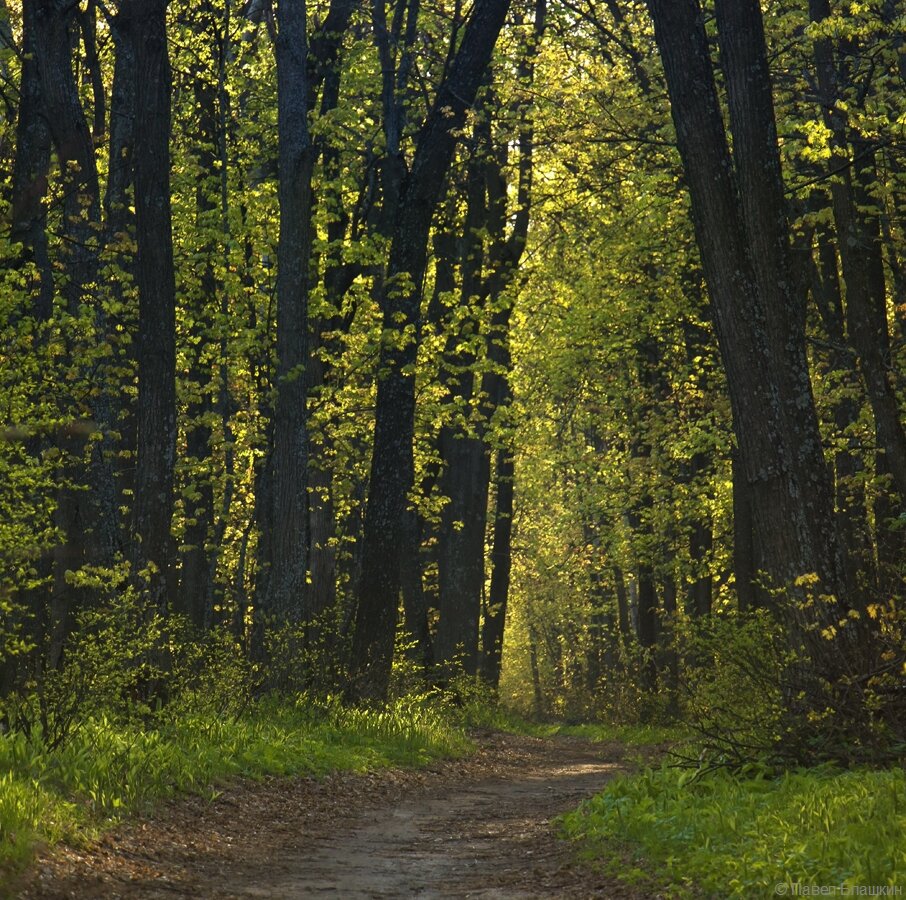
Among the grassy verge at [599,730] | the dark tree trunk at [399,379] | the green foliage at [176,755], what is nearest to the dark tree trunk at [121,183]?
the dark tree trunk at [399,379]

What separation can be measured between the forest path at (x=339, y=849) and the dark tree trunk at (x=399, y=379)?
9.84 feet

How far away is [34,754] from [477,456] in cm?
1682

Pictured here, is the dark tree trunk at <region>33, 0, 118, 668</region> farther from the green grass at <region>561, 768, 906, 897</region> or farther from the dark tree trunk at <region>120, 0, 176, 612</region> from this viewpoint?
the green grass at <region>561, 768, 906, 897</region>

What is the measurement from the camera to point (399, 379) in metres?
17.0

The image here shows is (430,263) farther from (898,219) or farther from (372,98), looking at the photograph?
(898,219)

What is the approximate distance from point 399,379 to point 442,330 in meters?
7.00

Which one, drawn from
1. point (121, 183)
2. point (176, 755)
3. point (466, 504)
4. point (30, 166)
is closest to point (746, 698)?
point (176, 755)

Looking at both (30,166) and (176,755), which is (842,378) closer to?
(30,166)

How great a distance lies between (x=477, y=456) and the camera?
24984 millimetres

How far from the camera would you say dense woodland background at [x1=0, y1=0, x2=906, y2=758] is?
36.2 feet

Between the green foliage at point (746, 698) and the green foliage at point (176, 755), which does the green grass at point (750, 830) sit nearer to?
the green foliage at point (746, 698)

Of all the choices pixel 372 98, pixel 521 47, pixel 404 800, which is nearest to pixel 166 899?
pixel 404 800

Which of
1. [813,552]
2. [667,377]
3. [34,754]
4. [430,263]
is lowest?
[34,754]

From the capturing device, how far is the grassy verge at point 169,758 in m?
7.64
